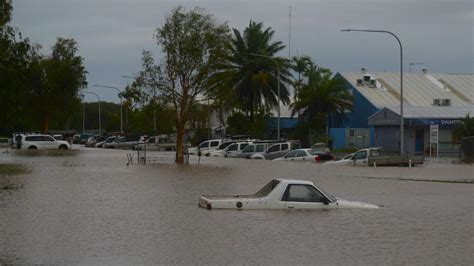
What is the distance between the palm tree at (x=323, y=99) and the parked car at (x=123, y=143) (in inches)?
739

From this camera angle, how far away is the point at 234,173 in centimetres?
4109

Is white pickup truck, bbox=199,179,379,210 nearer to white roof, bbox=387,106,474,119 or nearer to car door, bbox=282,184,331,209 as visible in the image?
car door, bbox=282,184,331,209

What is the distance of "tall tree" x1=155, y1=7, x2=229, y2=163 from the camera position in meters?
52.9

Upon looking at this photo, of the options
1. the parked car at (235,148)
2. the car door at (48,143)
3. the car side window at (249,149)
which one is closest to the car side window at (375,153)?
the car side window at (249,149)

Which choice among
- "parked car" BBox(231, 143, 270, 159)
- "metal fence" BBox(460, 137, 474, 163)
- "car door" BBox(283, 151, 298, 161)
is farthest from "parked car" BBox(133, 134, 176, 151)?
"metal fence" BBox(460, 137, 474, 163)

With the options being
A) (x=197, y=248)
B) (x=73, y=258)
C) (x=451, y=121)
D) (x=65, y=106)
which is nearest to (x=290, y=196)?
(x=197, y=248)

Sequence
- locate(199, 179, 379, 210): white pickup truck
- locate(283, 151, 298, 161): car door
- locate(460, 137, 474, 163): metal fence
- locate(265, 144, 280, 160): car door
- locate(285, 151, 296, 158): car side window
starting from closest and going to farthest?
locate(199, 179, 379, 210): white pickup truck
locate(283, 151, 298, 161): car door
locate(285, 151, 296, 158): car side window
locate(460, 137, 474, 163): metal fence
locate(265, 144, 280, 160): car door

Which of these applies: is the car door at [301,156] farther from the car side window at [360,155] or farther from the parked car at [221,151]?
the parked car at [221,151]

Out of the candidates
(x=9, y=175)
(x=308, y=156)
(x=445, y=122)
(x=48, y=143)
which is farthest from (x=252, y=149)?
(x=9, y=175)

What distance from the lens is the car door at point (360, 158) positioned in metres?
48.7

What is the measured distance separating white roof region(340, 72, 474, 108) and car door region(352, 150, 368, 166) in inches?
1025

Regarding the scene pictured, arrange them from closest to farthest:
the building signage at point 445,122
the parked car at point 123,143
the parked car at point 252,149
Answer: the parked car at point 252,149 < the building signage at point 445,122 < the parked car at point 123,143

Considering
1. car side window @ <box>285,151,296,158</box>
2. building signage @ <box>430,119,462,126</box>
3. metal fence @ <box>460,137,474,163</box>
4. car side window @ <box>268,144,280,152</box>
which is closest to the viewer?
car side window @ <box>285,151,296,158</box>

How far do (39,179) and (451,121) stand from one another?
1547 inches
